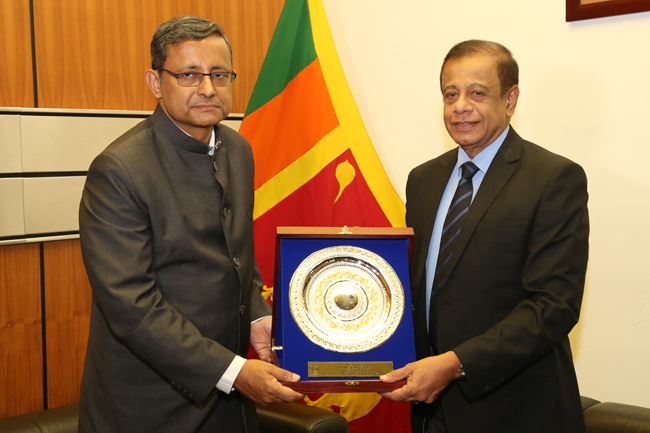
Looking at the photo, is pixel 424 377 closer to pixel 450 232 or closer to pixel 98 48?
pixel 450 232

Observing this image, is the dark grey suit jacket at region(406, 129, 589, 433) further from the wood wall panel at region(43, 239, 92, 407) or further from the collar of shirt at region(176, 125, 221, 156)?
the wood wall panel at region(43, 239, 92, 407)

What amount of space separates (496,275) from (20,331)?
216 centimetres

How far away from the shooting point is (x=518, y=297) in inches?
68.4

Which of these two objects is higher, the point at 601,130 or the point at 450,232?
the point at 601,130

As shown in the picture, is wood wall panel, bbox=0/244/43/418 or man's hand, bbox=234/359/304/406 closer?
man's hand, bbox=234/359/304/406

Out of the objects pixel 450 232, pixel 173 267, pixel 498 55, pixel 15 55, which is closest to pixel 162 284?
pixel 173 267

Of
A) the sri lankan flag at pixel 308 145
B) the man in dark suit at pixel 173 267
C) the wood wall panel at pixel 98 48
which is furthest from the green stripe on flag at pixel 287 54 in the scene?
the man in dark suit at pixel 173 267

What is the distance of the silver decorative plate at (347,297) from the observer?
172 cm

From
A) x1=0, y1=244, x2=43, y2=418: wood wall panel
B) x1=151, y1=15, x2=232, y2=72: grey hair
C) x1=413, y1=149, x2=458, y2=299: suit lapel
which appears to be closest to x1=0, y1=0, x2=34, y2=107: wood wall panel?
x1=0, y1=244, x2=43, y2=418: wood wall panel

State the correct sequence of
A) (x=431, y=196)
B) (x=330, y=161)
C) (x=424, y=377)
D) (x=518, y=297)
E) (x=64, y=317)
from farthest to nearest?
(x=330, y=161) → (x=64, y=317) → (x=431, y=196) → (x=518, y=297) → (x=424, y=377)

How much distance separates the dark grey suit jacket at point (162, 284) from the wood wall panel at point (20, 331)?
1.04 metres

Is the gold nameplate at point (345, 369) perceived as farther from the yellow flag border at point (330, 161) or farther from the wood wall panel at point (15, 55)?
the wood wall panel at point (15, 55)

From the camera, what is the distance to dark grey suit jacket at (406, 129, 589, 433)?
165 cm

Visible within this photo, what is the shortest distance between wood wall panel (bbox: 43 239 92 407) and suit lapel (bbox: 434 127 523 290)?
193 centimetres
